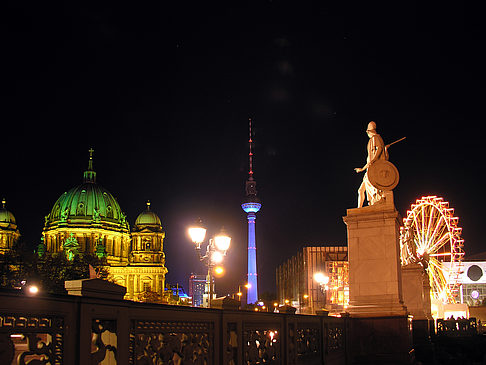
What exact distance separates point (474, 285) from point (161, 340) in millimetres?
142649

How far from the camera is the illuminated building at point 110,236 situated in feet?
458

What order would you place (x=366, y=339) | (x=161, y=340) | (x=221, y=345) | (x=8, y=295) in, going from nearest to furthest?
(x=8, y=295) → (x=161, y=340) → (x=221, y=345) → (x=366, y=339)

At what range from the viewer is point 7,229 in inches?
5281

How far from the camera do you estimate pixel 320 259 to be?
111 meters

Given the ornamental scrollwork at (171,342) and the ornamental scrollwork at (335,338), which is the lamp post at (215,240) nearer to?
the ornamental scrollwork at (335,338)

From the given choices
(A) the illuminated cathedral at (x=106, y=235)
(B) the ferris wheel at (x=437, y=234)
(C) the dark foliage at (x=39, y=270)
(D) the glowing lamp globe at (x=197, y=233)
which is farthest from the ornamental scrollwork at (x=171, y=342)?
(A) the illuminated cathedral at (x=106, y=235)

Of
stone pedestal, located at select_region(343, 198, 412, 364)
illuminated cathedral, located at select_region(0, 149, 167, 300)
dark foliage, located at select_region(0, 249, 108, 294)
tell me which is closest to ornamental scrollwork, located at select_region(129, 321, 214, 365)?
stone pedestal, located at select_region(343, 198, 412, 364)

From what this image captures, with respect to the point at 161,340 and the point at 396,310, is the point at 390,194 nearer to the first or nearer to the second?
the point at 396,310

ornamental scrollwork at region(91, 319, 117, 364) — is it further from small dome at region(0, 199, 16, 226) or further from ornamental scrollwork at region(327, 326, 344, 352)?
small dome at region(0, 199, 16, 226)

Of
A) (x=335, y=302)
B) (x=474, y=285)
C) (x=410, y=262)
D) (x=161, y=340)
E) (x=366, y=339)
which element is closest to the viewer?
(x=161, y=340)

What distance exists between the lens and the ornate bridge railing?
4.35m

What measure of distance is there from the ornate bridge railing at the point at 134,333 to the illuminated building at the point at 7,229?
132815 millimetres

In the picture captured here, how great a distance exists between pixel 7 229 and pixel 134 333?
139508mm

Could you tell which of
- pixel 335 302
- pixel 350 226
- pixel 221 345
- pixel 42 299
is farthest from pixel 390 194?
pixel 335 302
